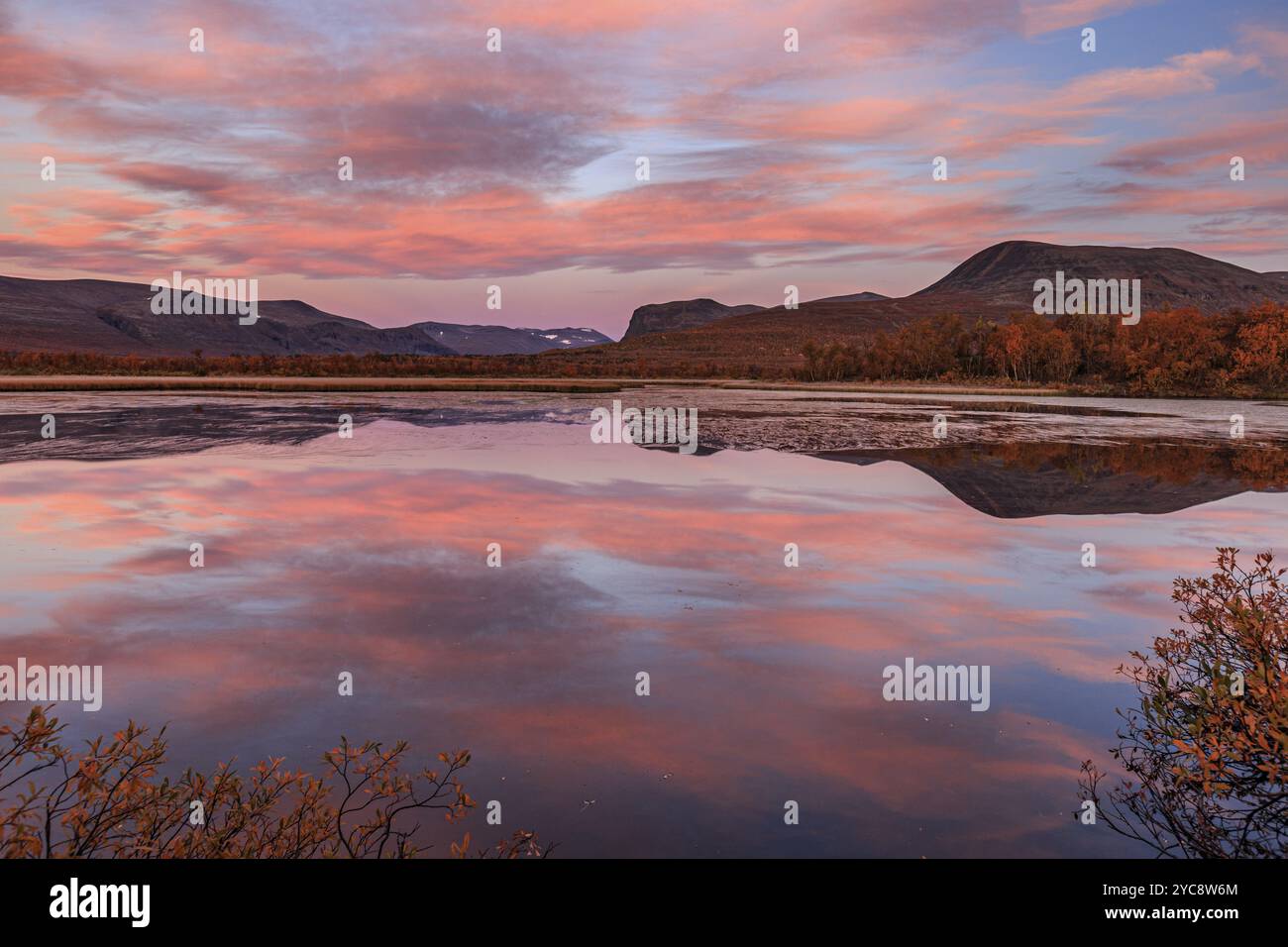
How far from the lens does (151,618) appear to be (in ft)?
33.4

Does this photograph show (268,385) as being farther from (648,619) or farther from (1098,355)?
(1098,355)

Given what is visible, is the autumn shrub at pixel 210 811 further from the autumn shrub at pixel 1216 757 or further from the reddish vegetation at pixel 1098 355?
the reddish vegetation at pixel 1098 355

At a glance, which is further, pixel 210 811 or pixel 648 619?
pixel 648 619

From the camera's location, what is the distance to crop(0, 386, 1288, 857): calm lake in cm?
627

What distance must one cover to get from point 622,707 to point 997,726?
3587 mm

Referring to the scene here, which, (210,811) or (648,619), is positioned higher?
(210,811)

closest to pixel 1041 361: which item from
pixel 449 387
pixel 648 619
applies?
pixel 449 387

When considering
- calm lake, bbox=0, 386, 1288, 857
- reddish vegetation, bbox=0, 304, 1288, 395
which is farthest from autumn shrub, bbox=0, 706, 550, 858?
reddish vegetation, bbox=0, 304, 1288, 395

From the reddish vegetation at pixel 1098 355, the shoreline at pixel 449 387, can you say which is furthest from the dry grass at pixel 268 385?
the reddish vegetation at pixel 1098 355

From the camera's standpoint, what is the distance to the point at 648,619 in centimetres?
1046

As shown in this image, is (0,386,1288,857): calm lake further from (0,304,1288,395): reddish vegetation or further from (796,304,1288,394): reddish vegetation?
(0,304,1288,395): reddish vegetation

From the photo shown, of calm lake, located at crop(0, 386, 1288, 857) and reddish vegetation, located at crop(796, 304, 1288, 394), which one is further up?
reddish vegetation, located at crop(796, 304, 1288, 394)
